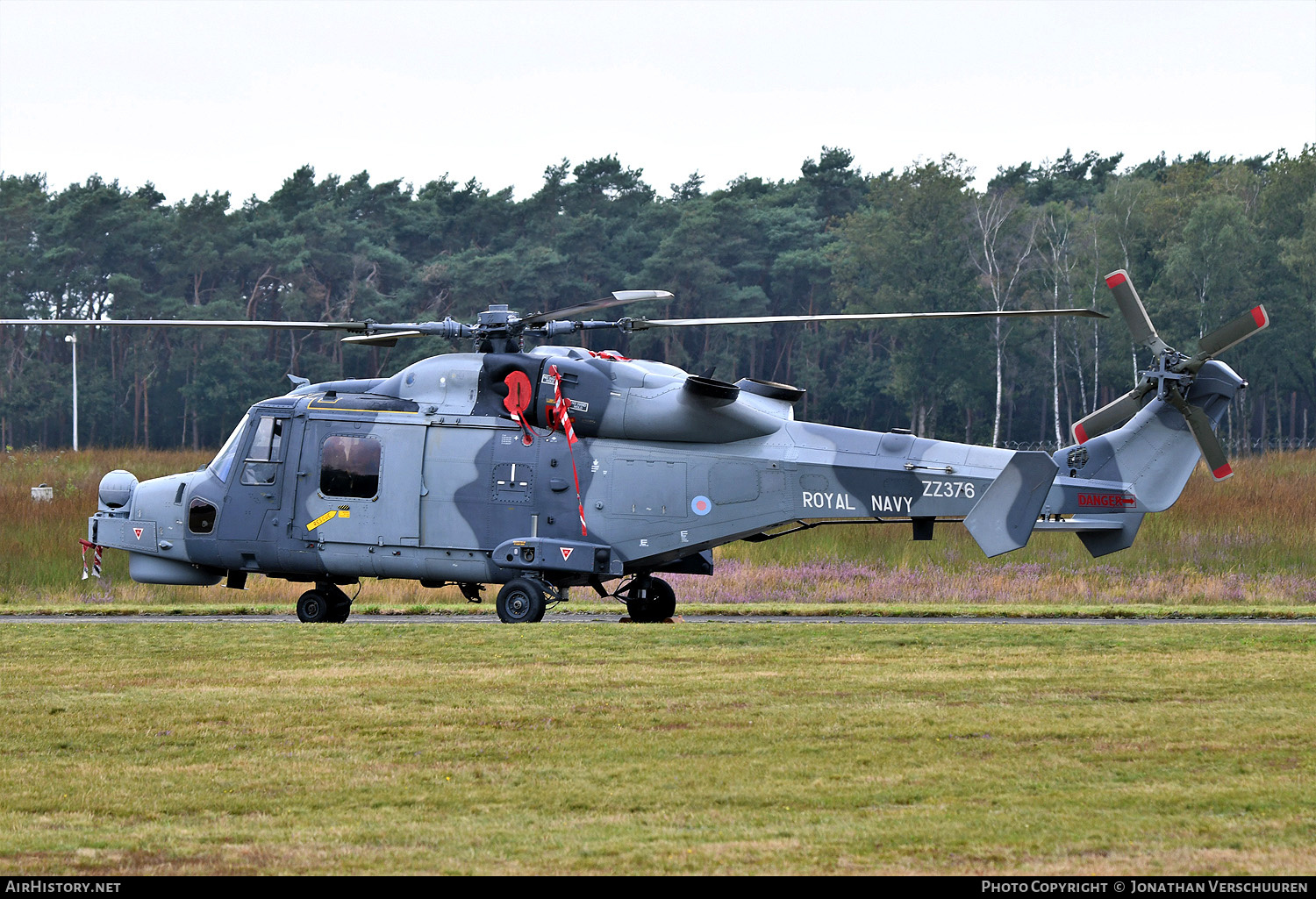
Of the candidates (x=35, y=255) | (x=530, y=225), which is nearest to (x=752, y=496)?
(x=530, y=225)

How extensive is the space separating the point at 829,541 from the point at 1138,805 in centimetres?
2022

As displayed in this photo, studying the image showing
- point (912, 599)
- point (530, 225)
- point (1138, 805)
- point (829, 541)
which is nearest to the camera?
point (1138, 805)

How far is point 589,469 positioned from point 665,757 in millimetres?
9424

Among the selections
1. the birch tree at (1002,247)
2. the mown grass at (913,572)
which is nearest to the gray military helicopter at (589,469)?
the mown grass at (913,572)

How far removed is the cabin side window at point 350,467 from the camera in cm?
1930

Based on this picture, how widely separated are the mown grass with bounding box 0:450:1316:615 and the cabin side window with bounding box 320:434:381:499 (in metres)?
3.50

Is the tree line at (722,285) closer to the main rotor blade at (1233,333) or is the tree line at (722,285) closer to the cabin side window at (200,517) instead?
the cabin side window at (200,517)

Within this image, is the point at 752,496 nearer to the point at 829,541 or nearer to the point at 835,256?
the point at 829,541

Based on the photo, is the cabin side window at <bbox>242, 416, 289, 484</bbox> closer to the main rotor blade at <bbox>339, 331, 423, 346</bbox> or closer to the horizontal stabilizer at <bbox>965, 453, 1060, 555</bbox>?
the main rotor blade at <bbox>339, 331, 423, 346</bbox>

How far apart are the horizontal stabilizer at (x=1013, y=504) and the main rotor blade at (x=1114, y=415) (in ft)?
4.79

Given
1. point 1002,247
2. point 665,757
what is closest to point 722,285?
point 1002,247

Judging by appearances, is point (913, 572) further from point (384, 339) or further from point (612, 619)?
point (384, 339)

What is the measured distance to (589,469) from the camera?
743 inches
